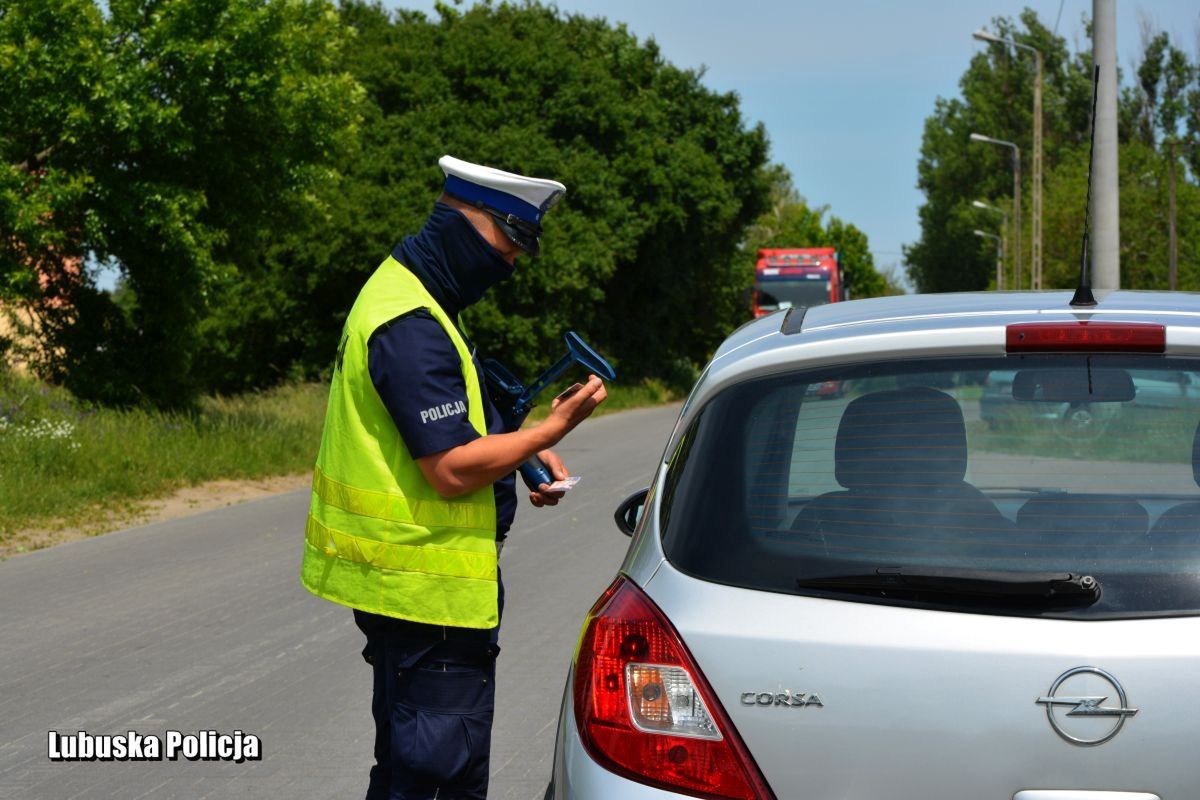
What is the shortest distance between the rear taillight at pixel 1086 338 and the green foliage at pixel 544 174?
76.3ft

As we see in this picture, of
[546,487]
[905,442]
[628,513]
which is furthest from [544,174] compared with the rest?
[905,442]

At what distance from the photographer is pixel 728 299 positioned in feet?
143

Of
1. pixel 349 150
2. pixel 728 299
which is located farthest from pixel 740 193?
pixel 349 150

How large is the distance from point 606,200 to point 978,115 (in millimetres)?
67339

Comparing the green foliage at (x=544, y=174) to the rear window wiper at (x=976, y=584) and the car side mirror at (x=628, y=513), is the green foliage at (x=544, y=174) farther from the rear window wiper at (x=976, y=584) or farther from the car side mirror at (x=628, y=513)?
the rear window wiper at (x=976, y=584)

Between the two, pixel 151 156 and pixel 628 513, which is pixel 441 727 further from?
pixel 151 156

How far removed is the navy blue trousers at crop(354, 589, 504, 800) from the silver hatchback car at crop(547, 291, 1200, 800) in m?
0.43

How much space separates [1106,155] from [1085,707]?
15059mm

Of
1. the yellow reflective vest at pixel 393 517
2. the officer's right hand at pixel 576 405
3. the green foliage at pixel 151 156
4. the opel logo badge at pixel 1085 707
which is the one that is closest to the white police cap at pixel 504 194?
the yellow reflective vest at pixel 393 517

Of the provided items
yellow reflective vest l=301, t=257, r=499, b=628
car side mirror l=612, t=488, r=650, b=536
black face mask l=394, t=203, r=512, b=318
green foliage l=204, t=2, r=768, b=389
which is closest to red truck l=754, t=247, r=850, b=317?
green foliage l=204, t=2, r=768, b=389

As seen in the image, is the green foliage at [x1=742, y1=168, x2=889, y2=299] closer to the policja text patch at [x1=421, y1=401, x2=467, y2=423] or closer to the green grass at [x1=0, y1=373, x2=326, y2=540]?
the green grass at [x1=0, y1=373, x2=326, y2=540]

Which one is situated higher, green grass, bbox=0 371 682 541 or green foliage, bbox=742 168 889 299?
green grass, bbox=0 371 682 541

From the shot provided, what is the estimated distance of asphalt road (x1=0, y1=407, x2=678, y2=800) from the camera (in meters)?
5.52

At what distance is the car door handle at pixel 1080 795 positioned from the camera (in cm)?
249
